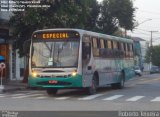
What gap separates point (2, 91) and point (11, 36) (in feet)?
33.3

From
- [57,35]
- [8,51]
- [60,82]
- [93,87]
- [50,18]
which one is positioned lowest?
[93,87]

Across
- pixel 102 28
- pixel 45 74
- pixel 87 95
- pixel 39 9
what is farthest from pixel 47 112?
pixel 102 28

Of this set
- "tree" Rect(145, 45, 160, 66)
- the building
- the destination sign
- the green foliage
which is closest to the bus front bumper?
the destination sign

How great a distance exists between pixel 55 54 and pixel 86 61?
1.60 m

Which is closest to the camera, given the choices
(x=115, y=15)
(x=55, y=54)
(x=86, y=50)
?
(x=55, y=54)

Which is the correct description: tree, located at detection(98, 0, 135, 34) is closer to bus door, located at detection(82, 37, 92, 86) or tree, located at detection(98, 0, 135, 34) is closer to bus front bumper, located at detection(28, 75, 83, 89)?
bus door, located at detection(82, 37, 92, 86)

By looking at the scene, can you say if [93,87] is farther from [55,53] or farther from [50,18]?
[50,18]

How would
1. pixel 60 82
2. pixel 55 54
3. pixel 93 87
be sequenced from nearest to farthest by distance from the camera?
pixel 60 82 < pixel 55 54 < pixel 93 87

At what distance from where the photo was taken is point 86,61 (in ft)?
80.1

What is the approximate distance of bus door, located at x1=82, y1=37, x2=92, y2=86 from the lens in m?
24.1

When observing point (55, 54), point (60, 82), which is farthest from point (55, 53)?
point (60, 82)

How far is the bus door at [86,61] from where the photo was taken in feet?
79.0

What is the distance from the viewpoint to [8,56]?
4250 cm

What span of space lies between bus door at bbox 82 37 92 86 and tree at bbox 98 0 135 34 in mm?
27485
